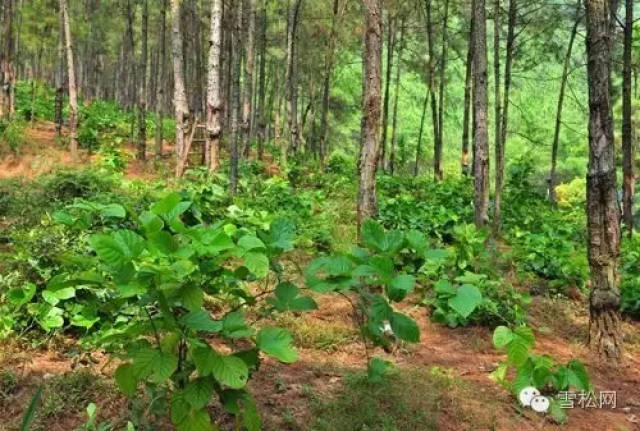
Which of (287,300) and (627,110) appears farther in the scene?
(627,110)

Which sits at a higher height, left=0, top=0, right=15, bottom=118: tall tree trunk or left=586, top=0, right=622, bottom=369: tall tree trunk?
left=0, top=0, right=15, bottom=118: tall tree trunk

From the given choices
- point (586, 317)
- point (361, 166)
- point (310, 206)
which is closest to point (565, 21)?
point (310, 206)

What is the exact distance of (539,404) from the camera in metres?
3.96

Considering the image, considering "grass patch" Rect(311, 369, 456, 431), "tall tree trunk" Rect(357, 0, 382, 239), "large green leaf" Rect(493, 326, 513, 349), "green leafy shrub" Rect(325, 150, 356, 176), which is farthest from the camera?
"green leafy shrub" Rect(325, 150, 356, 176)

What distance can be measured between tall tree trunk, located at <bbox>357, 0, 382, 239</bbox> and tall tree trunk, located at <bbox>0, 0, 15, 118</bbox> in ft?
51.4

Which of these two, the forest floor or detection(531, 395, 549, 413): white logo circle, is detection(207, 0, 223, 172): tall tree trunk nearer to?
the forest floor

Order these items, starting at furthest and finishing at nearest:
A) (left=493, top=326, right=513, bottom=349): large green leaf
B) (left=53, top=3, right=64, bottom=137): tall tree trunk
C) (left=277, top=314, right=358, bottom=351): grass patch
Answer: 1. (left=53, top=3, right=64, bottom=137): tall tree trunk
2. (left=277, top=314, right=358, bottom=351): grass patch
3. (left=493, top=326, right=513, bottom=349): large green leaf

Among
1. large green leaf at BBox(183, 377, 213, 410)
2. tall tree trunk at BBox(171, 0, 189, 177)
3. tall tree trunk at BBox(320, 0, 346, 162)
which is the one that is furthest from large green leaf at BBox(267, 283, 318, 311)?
tall tree trunk at BBox(320, 0, 346, 162)

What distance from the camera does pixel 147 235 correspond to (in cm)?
254

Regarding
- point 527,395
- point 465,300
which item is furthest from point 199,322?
point 527,395

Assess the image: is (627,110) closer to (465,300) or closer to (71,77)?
(465,300)

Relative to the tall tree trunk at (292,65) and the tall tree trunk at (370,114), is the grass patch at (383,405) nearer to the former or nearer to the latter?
the tall tree trunk at (370,114)

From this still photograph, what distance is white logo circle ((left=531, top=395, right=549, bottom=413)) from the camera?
394 centimetres

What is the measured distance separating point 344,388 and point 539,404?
133cm
